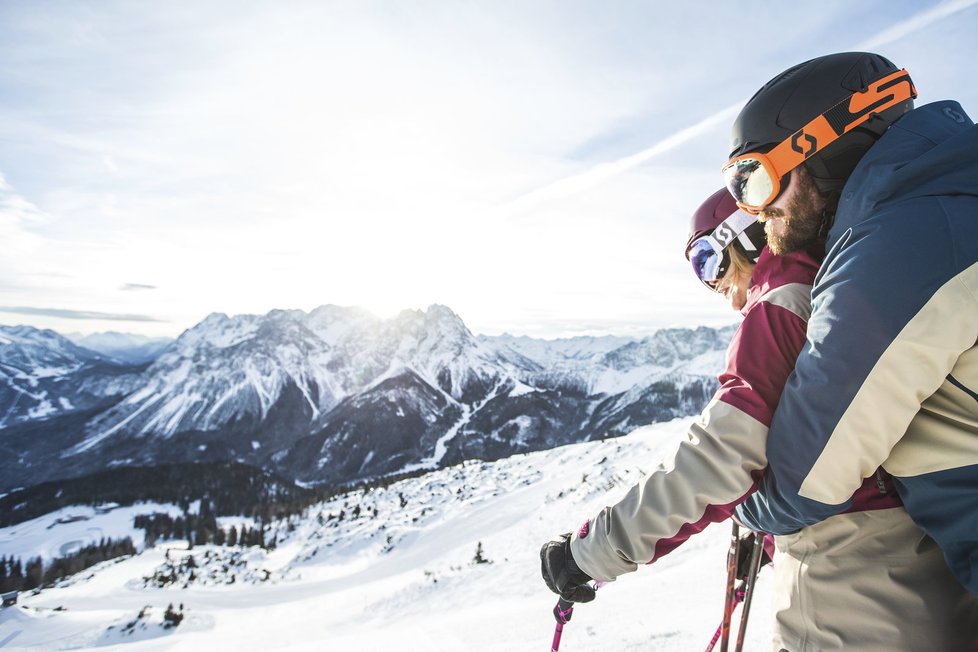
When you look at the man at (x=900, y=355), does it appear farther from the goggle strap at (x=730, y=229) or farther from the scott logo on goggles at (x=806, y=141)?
the goggle strap at (x=730, y=229)

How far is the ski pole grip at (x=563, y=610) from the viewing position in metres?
3.10

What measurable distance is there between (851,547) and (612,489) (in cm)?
1957

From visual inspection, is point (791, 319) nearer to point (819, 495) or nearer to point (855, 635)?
point (819, 495)

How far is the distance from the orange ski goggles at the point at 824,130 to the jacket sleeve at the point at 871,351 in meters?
0.90

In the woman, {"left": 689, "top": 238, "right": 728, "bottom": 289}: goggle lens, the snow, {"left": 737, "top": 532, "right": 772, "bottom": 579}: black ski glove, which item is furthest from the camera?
the snow

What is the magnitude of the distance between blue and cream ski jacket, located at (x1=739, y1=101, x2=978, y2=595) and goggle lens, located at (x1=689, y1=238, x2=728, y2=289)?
176 centimetres

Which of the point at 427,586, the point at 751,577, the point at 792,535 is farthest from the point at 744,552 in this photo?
the point at 427,586

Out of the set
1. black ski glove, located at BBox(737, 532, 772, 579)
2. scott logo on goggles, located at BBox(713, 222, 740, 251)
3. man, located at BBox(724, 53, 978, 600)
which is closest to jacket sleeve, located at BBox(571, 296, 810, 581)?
man, located at BBox(724, 53, 978, 600)

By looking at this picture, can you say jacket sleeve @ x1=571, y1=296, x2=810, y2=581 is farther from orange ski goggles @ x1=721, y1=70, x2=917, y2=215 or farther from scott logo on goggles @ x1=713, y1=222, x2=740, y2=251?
scott logo on goggles @ x1=713, y1=222, x2=740, y2=251

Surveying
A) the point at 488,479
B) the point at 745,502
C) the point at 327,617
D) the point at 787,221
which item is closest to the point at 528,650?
the point at 745,502

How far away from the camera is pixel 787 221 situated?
8.75 feet

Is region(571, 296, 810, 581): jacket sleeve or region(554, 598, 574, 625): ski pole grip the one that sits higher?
region(571, 296, 810, 581): jacket sleeve

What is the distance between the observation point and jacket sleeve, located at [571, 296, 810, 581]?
2141 millimetres

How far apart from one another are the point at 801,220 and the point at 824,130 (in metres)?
0.47
